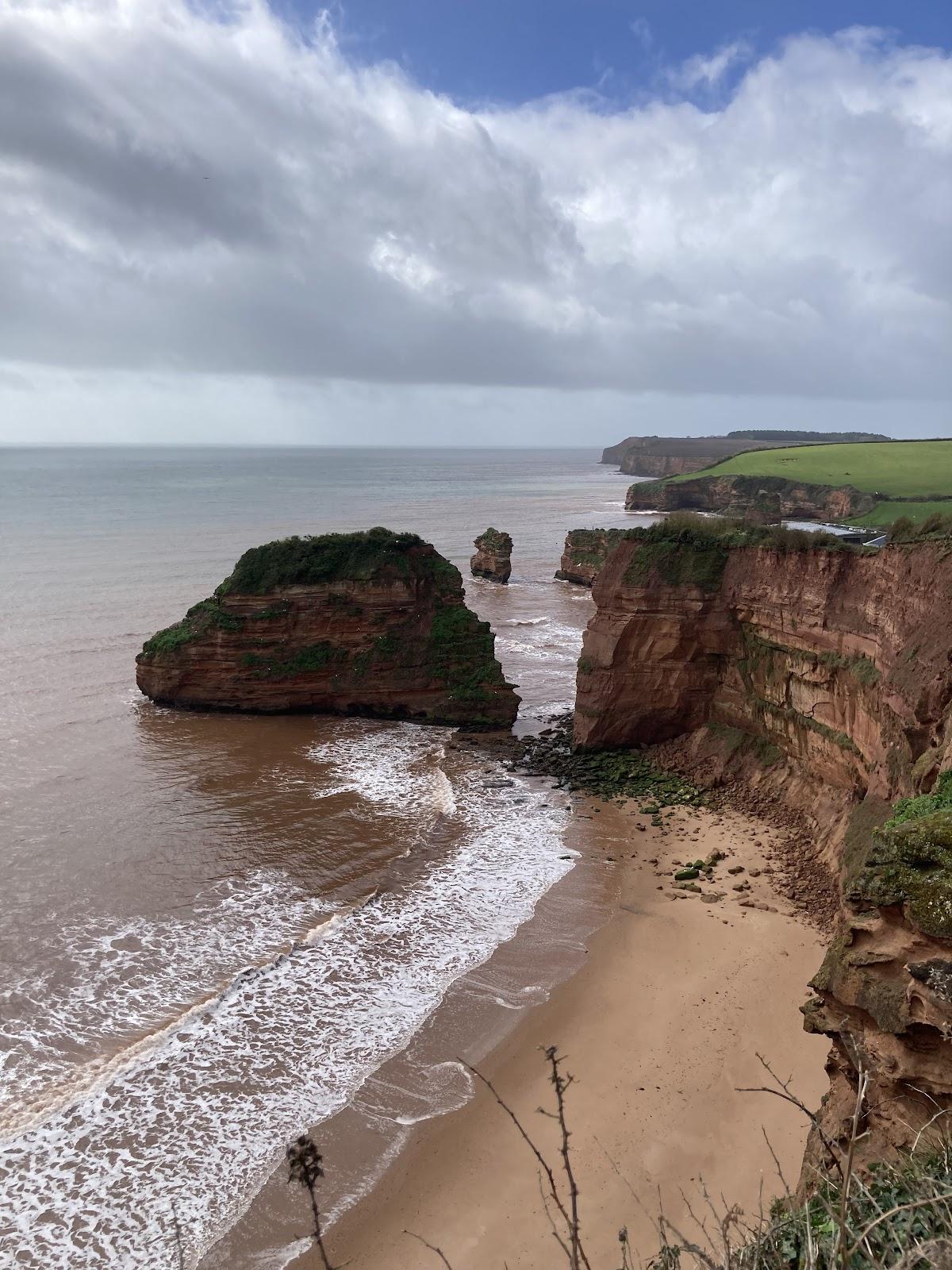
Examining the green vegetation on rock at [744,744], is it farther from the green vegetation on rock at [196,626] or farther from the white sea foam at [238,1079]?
the green vegetation on rock at [196,626]

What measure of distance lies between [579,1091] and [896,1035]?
604 cm

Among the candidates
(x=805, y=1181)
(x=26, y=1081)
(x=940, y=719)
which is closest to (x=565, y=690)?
(x=940, y=719)

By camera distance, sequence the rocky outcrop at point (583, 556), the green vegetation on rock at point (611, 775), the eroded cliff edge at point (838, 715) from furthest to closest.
A: the rocky outcrop at point (583, 556) → the green vegetation on rock at point (611, 775) → the eroded cliff edge at point (838, 715)

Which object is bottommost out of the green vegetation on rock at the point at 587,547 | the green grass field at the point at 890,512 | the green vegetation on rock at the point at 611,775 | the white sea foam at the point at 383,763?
the white sea foam at the point at 383,763

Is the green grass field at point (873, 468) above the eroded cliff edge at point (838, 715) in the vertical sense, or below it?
above

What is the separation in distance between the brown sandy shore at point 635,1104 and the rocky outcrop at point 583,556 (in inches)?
1789

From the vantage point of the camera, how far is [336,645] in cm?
2898

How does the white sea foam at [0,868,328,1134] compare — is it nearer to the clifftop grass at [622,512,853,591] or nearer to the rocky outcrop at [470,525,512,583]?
the clifftop grass at [622,512,853,591]

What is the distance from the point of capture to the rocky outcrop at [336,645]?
28516 millimetres

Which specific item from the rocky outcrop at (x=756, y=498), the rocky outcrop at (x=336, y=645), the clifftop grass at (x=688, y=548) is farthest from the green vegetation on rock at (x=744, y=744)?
the rocky outcrop at (x=756, y=498)

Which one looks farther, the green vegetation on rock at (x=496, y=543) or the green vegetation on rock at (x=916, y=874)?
the green vegetation on rock at (x=496, y=543)

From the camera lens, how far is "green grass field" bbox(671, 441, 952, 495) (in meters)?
68.1

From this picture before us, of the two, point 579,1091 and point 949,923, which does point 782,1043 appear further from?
point 949,923

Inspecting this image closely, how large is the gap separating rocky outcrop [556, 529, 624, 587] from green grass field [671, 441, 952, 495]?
1814 centimetres
